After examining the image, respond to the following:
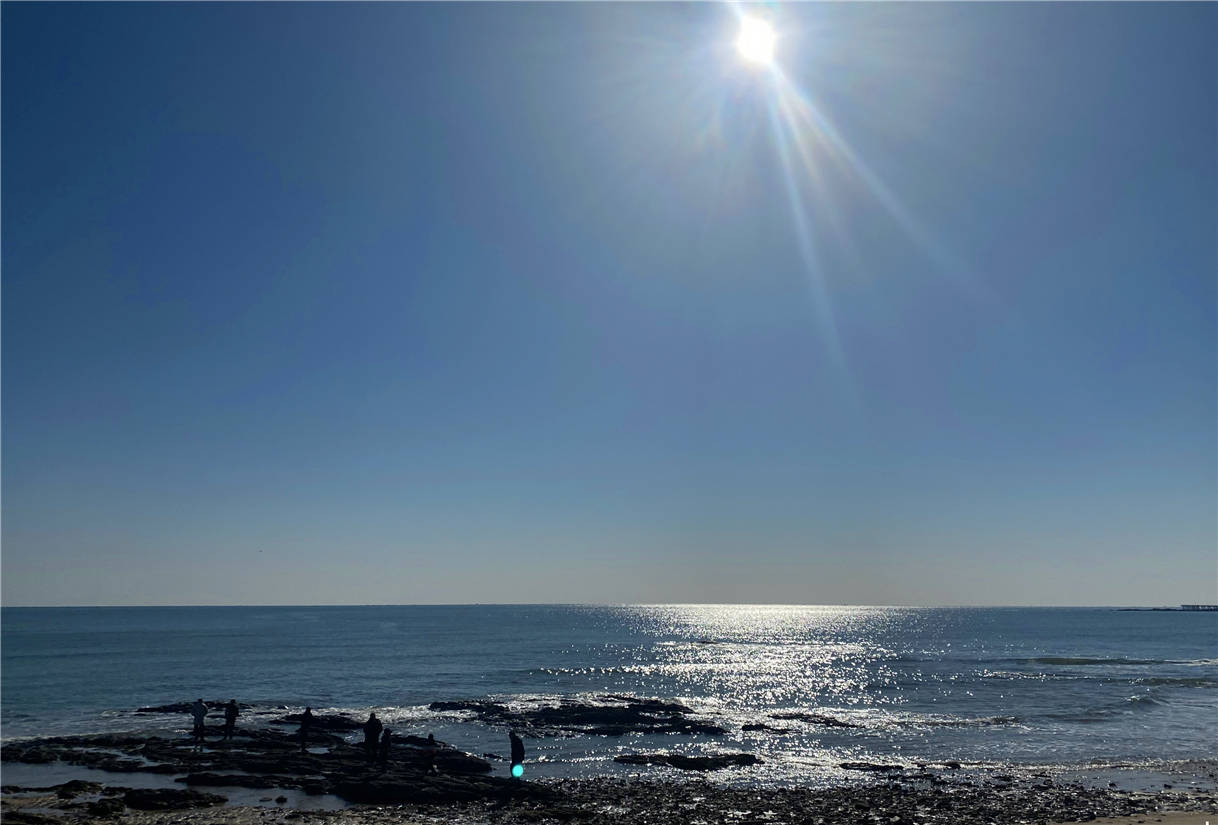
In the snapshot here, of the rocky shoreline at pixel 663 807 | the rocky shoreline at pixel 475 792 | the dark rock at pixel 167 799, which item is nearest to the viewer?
the rocky shoreline at pixel 663 807

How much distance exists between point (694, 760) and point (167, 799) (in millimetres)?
21600

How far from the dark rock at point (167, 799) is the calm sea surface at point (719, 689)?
13.7 meters

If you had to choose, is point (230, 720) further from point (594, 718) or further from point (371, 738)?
point (594, 718)

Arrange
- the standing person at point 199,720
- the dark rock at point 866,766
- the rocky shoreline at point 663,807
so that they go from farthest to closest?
1. the standing person at point 199,720
2. the dark rock at point 866,766
3. the rocky shoreline at point 663,807

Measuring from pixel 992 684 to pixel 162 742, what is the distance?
218ft

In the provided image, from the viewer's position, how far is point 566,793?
28.9m

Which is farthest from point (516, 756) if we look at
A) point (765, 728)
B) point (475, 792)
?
point (765, 728)

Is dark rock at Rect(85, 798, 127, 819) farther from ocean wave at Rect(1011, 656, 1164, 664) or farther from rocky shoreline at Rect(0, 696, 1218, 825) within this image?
ocean wave at Rect(1011, 656, 1164, 664)

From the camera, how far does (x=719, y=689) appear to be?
6862 cm

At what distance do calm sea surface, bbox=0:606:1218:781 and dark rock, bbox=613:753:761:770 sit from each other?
1.15 meters

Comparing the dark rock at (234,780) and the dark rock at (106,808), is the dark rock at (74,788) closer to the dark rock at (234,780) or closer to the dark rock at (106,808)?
the dark rock at (106,808)

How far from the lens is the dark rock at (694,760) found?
1389 inches

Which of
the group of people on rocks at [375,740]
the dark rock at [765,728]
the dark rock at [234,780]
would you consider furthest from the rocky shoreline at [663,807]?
the dark rock at [765,728]

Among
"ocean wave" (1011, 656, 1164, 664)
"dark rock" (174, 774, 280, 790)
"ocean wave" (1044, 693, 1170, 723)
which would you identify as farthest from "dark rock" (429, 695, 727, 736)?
"ocean wave" (1011, 656, 1164, 664)
